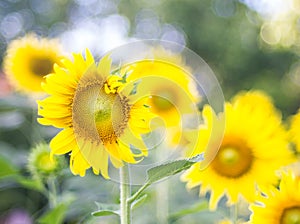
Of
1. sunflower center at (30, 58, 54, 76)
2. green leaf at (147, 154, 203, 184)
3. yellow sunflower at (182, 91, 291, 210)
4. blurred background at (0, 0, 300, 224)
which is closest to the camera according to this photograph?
green leaf at (147, 154, 203, 184)

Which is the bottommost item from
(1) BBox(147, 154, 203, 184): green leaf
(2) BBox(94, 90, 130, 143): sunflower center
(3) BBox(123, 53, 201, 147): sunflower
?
(1) BBox(147, 154, 203, 184): green leaf

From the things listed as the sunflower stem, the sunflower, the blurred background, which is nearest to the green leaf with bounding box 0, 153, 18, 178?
the sunflower

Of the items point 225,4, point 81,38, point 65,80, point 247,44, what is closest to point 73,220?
point 65,80

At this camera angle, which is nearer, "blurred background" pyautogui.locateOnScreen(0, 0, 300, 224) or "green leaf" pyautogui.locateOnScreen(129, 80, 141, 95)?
"green leaf" pyautogui.locateOnScreen(129, 80, 141, 95)

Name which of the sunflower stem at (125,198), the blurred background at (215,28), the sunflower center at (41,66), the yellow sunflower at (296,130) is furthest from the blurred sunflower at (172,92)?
the blurred background at (215,28)

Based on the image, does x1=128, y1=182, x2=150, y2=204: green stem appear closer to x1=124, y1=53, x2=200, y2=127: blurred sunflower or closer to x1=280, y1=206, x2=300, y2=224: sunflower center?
x1=280, y1=206, x2=300, y2=224: sunflower center
